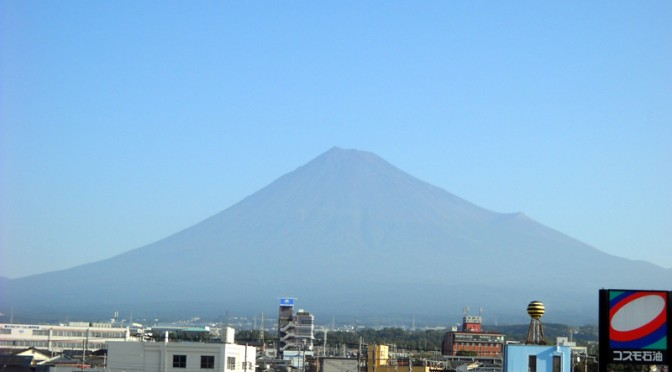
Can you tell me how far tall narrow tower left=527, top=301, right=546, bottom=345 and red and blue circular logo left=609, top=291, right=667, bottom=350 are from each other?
2110 centimetres

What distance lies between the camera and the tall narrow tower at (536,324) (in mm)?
49125

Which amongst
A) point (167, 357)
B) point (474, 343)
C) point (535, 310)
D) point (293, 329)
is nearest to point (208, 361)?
point (167, 357)

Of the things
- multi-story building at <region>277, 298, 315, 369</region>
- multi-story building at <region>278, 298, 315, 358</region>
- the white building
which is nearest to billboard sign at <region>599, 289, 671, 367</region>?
the white building

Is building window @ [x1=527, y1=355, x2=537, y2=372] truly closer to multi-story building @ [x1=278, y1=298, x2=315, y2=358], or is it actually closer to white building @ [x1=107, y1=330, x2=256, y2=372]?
white building @ [x1=107, y1=330, x2=256, y2=372]

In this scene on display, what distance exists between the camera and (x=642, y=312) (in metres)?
27.2

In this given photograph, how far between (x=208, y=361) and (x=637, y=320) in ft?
76.9

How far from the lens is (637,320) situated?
1067 inches

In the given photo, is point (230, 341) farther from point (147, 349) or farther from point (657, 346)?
point (657, 346)

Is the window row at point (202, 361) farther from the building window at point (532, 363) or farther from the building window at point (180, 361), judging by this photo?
the building window at point (532, 363)

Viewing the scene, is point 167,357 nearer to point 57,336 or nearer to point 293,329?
point 57,336

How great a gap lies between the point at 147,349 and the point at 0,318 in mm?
157581

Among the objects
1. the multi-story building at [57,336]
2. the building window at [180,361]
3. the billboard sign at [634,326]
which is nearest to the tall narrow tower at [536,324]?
the building window at [180,361]

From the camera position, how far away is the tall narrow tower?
49125mm

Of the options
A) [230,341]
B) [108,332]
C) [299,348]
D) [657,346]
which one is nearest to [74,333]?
[108,332]
